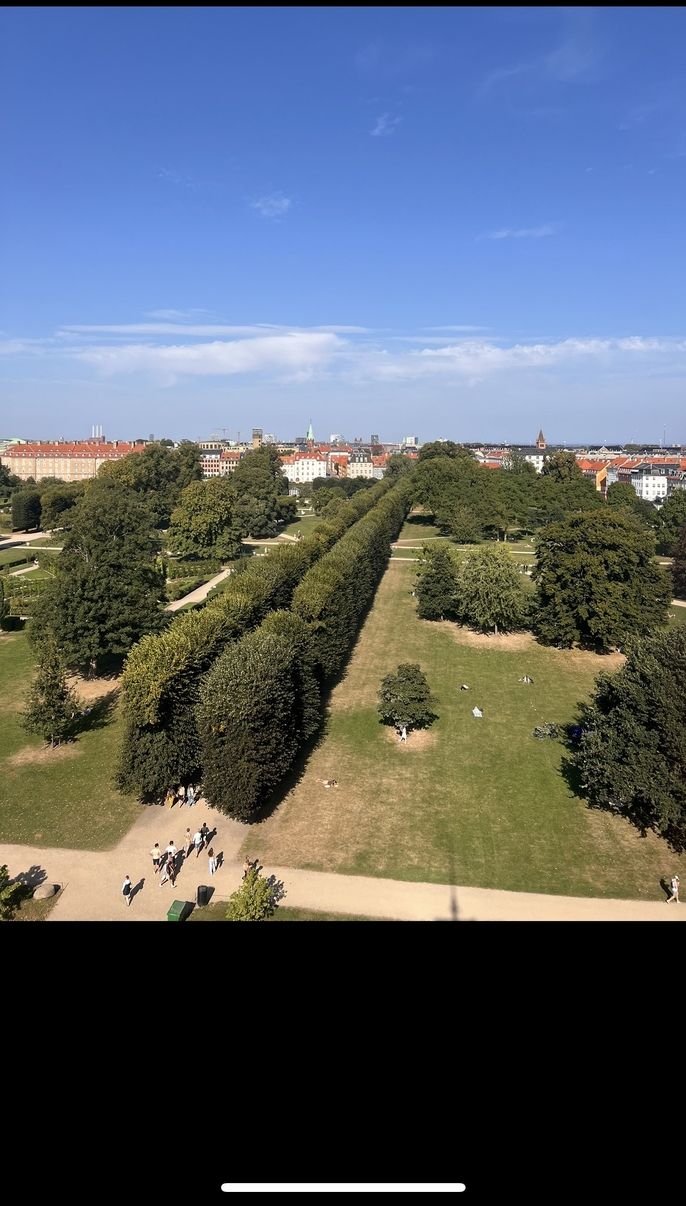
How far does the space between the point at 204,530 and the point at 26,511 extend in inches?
→ 1137

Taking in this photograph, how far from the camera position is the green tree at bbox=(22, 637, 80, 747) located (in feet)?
79.7

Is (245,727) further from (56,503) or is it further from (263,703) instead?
(56,503)

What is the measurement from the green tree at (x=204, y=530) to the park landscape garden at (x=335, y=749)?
2620cm

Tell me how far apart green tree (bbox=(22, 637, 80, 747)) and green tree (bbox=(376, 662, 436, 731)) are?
478 inches

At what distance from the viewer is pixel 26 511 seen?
260 ft

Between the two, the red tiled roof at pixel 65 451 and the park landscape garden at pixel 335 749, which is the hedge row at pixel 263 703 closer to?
the park landscape garden at pixel 335 749

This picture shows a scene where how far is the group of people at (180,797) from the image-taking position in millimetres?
21688

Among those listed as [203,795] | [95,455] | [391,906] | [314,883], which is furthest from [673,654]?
[95,455]
